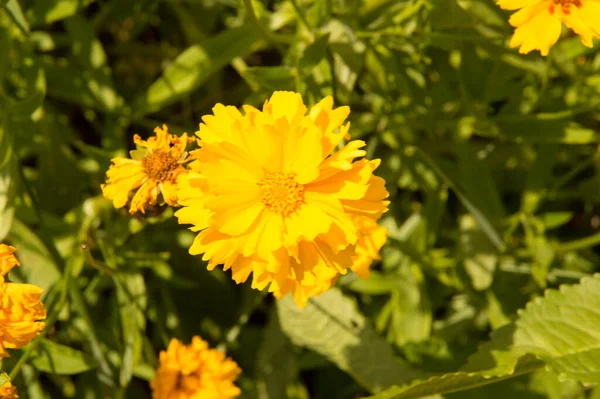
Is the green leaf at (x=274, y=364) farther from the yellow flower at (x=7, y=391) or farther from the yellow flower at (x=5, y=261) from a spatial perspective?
the yellow flower at (x=5, y=261)

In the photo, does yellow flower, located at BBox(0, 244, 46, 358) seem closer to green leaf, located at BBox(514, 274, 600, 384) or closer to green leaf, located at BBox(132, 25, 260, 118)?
green leaf, located at BBox(132, 25, 260, 118)

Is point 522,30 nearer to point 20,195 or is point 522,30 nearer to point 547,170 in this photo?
point 547,170

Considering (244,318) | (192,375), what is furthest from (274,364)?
(192,375)

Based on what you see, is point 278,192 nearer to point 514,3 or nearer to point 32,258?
point 514,3

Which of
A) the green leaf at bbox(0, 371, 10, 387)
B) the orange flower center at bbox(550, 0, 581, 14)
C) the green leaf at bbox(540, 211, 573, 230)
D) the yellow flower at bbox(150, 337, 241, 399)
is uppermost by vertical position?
the orange flower center at bbox(550, 0, 581, 14)

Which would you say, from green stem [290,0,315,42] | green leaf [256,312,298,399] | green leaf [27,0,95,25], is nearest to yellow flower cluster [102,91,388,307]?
green stem [290,0,315,42]
